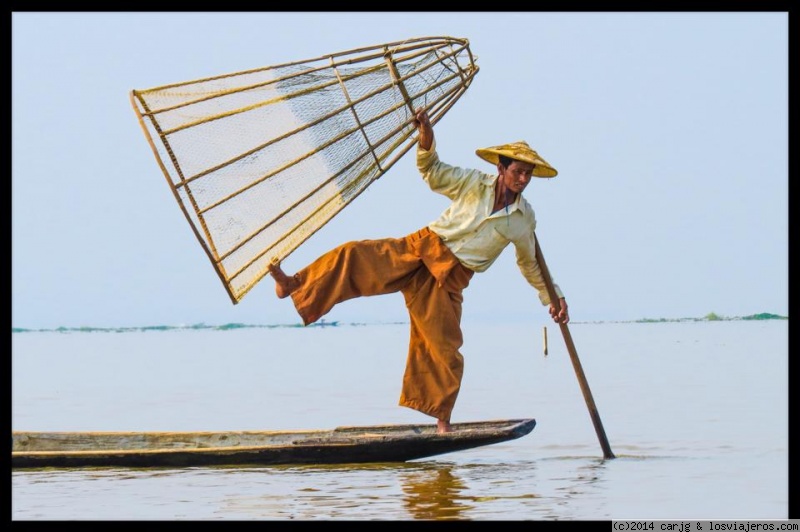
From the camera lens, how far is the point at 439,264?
653 cm

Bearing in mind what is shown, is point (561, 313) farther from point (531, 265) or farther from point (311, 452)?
point (311, 452)

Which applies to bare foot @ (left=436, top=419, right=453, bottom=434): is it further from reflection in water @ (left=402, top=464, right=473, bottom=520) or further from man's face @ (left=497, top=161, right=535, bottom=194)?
man's face @ (left=497, top=161, right=535, bottom=194)

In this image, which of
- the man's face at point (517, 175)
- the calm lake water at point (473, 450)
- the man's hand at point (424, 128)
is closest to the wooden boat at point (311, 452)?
the calm lake water at point (473, 450)

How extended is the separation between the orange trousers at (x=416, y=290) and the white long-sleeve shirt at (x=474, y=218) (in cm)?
9

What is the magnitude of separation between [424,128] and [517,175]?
534 mm

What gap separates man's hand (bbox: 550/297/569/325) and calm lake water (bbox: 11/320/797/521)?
2.73 feet

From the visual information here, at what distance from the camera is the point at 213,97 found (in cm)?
619

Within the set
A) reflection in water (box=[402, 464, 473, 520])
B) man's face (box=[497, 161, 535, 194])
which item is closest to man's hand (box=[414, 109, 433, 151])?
man's face (box=[497, 161, 535, 194])

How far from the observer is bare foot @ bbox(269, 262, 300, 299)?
6.44 meters

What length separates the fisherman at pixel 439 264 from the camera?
21.0 feet

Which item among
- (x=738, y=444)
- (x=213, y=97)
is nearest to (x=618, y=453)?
(x=738, y=444)

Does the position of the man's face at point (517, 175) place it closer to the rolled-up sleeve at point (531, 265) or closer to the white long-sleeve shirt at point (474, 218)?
the white long-sleeve shirt at point (474, 218)

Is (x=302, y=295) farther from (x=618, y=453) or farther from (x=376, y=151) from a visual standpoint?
(x=618, y=453)

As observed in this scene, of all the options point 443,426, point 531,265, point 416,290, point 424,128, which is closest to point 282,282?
point 416,290
